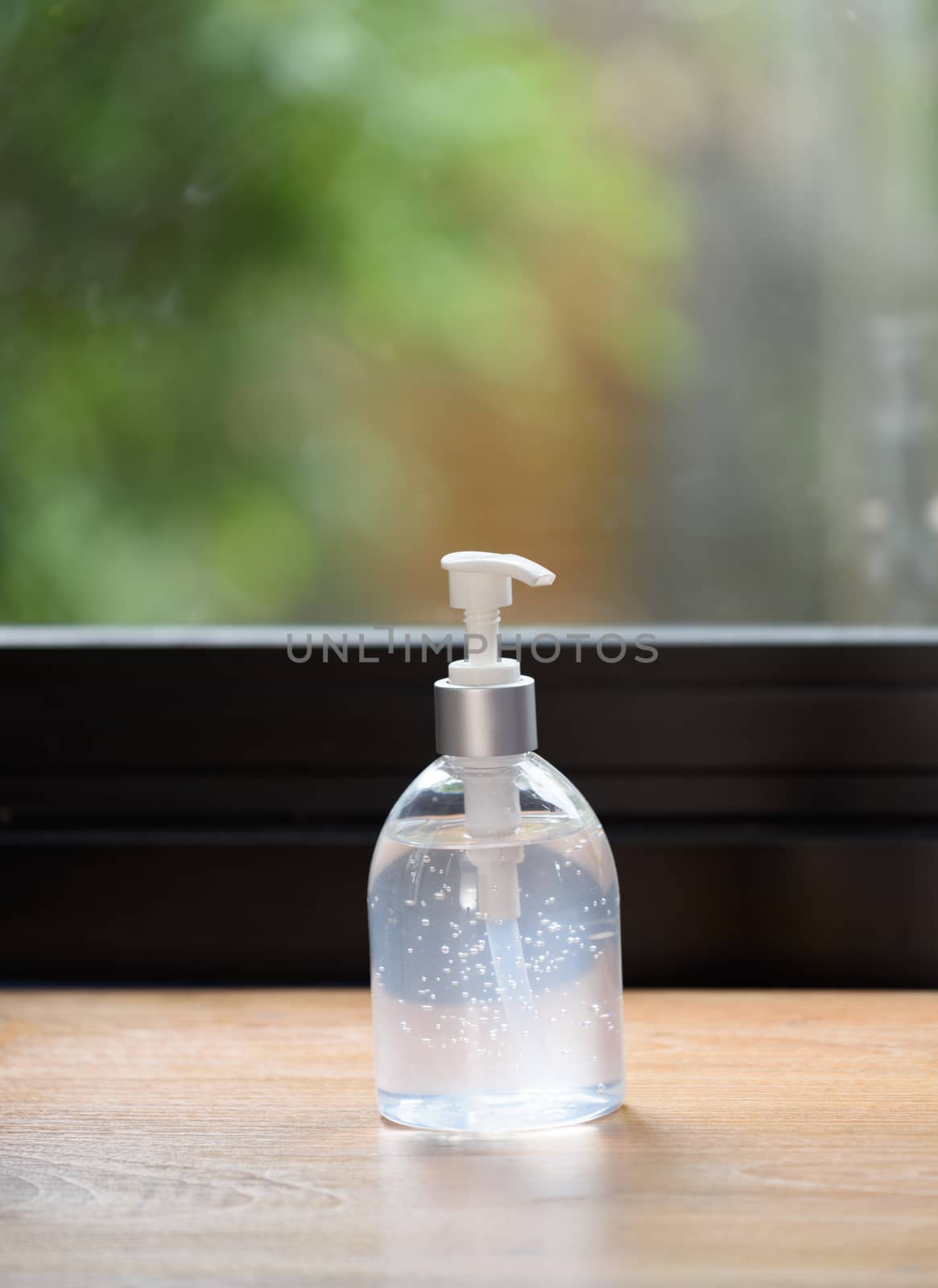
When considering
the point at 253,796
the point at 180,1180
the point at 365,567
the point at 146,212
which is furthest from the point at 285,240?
the point at 180,1180

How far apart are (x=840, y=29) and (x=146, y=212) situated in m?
0.49

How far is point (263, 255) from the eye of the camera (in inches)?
39.9

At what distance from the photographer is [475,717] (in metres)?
0.67

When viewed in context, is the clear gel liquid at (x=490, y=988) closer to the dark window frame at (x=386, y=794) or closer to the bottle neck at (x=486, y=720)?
the bottle neck at (x=486, y=720)

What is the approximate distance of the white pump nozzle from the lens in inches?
26.4

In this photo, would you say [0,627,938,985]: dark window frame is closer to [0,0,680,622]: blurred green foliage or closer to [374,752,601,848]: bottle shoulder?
[0,0,680,622]: blurred green foliage

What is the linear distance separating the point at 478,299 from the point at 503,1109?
56 cm

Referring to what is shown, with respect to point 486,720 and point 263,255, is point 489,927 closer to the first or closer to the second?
point 486,720

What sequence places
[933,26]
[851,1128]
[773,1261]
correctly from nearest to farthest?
[773,1261], [851,1128], [933,26]

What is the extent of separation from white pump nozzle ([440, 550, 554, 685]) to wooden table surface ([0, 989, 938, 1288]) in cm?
22

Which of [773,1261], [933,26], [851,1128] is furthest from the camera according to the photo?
[933,26]

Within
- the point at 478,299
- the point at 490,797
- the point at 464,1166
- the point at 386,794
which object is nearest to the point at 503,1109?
the point at 464,1166

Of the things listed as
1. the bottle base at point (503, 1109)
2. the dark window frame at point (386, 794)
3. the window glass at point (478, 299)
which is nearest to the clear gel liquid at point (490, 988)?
the bottle base at point (503, 1109)

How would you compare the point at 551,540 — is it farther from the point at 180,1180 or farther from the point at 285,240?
the point at 180,1180
